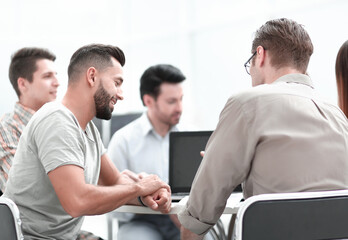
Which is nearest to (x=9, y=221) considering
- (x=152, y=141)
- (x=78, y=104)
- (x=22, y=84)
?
(x=78, y=104)

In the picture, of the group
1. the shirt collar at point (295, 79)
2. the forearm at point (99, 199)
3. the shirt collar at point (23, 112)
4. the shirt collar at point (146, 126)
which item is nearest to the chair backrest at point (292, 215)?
the shirt collar at point (295, 79)

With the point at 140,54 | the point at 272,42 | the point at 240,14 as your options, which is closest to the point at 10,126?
the point at 272,42

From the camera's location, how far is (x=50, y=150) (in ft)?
5.57

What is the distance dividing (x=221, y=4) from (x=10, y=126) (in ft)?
13.2

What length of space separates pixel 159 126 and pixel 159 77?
33cm

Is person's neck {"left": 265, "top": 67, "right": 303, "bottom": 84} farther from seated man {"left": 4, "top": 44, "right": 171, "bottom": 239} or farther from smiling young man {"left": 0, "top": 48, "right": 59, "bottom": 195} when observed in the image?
smiling young man {"left": 0, "top": 48, "right": 59, "bottom": 195}

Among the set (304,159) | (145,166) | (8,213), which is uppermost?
(304,159)

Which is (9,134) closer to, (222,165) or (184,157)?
(184,157)

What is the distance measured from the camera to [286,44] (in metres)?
1.69

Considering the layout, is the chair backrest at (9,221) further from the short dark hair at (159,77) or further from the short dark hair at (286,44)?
the short dark hair at (159,77)

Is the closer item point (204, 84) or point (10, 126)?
point (10, 126)

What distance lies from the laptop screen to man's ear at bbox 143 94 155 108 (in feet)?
2.65

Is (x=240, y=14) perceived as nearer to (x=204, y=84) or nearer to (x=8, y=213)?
(x=204, y=84)

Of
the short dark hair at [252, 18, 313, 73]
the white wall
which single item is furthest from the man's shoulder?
the white wall
